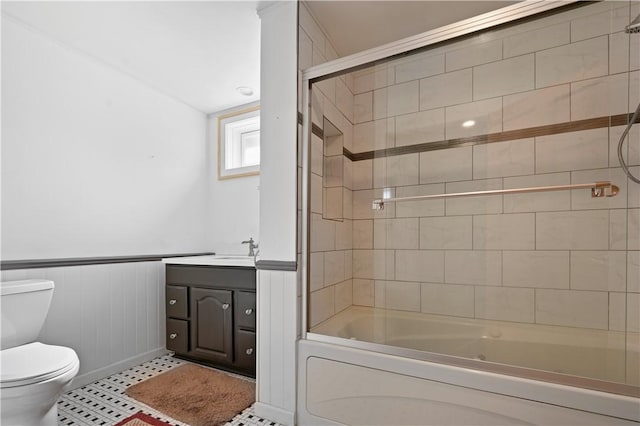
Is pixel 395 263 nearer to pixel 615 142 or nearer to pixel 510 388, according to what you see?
pixel 510 388

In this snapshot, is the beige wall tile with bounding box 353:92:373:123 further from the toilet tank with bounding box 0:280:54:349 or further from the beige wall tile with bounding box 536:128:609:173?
the toilet tank with bounding box 0:280:54:349

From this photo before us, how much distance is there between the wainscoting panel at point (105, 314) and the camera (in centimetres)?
208

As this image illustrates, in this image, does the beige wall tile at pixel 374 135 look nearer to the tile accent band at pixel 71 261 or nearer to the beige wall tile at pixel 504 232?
the beige wall tile at pixel 504 232

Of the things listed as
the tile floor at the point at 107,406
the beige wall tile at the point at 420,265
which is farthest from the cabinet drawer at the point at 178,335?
the beige wall tile at the point at 420,265

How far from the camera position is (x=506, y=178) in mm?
1808

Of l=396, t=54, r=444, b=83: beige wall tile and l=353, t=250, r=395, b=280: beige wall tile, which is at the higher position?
l=396, t=54, r=444, b=83: beige wall tile

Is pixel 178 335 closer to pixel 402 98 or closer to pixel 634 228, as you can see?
pixel 402 98

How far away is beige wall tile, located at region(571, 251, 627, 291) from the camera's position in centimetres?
141

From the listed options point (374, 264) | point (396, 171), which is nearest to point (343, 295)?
point (374, 264)

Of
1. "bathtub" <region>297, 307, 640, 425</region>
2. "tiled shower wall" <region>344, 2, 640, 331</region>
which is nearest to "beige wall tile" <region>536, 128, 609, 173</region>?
"tiled shower wall" <region>344, 2, 640, 331</region>

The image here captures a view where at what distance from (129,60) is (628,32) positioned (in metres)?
2.98

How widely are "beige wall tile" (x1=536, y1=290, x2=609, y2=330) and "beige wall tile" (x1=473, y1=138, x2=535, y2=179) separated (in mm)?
676

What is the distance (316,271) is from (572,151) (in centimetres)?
153

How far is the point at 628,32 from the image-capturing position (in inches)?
54.0
